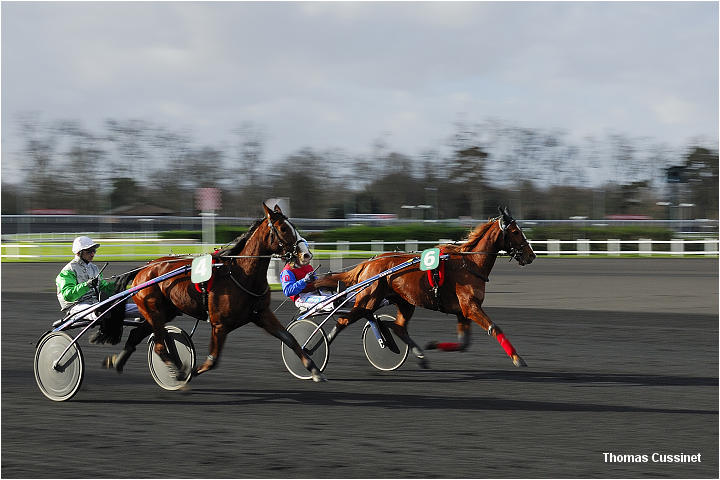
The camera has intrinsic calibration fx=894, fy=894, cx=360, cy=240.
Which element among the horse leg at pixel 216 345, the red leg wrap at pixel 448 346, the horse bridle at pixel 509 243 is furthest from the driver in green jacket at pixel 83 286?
the horse bridle at pixel 509 243

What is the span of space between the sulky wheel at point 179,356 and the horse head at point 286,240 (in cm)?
117

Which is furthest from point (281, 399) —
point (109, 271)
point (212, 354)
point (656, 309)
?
point (109, 271)

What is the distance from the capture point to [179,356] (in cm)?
823

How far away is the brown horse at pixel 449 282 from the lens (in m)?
9.12

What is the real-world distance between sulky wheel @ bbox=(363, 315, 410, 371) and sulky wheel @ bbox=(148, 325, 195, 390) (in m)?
2.01

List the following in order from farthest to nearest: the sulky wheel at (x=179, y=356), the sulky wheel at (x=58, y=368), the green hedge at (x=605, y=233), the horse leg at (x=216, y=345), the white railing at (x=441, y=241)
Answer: the green hedge at (x=605, y=233), the white railing at (x=441, y=241), the sulky wheel at (x=179, y=356), the horse leg at (x=216, y=345), the sulky wheel at (x=58, y=368)

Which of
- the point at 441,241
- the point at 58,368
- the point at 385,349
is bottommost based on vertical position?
the point at 385,349

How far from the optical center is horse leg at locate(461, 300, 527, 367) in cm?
873

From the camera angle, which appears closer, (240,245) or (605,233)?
(240,245)

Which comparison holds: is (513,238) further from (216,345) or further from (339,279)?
(216,345)

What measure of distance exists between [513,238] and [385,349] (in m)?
1.79

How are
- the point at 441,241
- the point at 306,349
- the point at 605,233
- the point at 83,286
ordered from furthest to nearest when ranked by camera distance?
the point at 605,233 → the point at 441,241 → the point at 306,349 → the point at 83,286

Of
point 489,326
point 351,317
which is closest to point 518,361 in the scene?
point 489,326

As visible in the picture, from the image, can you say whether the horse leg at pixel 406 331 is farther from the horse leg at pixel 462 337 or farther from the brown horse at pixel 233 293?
the brown horse at pixel 233 293
